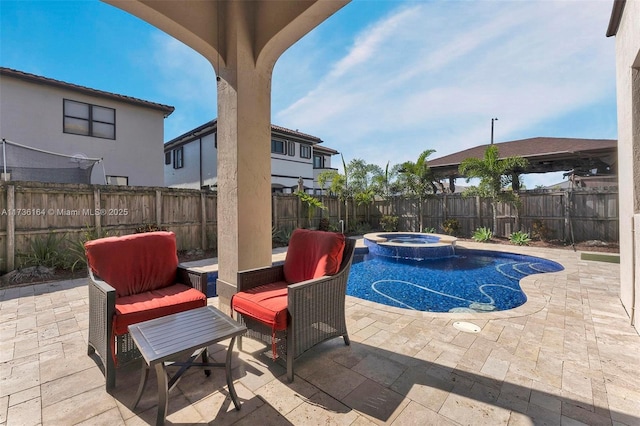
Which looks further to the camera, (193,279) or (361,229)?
(361,229)

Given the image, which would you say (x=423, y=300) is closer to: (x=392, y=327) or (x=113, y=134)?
(x=392, y=327)

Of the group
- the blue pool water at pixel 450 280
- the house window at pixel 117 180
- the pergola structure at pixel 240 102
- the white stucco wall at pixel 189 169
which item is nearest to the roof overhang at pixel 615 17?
the pergola structure at pixel 240 102

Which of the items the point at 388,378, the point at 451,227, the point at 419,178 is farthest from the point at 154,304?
the point at 419,178

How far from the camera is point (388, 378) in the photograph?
2334mm

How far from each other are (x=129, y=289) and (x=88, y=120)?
11.8m

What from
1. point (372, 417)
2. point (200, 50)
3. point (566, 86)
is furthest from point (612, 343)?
point (566, 86)

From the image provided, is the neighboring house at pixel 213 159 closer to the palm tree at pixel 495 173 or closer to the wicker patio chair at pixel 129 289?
the palm tree at pixel 495 173

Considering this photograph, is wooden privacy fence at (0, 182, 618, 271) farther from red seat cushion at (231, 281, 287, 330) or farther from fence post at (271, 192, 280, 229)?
red seat cushion at (231, 281, 287, 330)

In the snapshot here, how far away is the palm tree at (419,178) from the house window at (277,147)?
7.32 meters

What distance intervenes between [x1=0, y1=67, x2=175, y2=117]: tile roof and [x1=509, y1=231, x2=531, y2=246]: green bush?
15736 millimetres

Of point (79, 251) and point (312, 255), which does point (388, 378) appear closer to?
point (312, 255)

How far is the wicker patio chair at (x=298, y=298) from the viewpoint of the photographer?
235 centimetres

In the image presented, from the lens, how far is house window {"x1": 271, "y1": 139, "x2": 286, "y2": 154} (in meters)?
16.2

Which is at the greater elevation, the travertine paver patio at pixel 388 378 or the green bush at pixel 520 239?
the green bush at pixel 520 239
